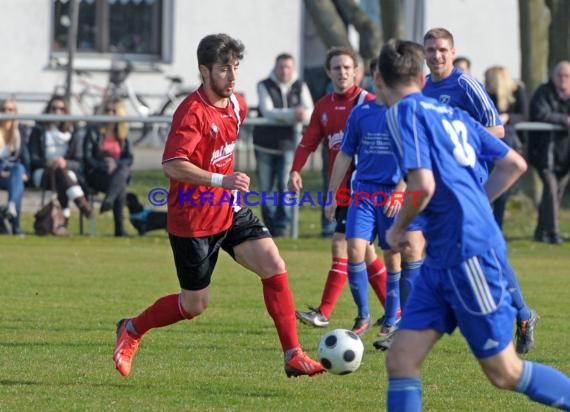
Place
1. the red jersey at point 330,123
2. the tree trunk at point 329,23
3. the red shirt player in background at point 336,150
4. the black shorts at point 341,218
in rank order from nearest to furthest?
the red shirt player in background at point 336,150 < the black shorts at point 341,218 < the red jersey at point 330,123 < the tree trunk at point 329,23

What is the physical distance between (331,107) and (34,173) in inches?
266

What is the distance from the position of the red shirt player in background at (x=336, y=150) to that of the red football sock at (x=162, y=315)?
7.25 feet

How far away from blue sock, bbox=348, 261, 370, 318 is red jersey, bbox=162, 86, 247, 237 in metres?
2.20

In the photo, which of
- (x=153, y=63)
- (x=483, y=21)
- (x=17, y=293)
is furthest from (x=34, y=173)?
(x=483, y=21)

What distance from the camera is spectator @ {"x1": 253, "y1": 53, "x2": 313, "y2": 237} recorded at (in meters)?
16.9

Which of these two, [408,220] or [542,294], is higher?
[408,220]

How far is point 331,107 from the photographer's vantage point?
36.5ft

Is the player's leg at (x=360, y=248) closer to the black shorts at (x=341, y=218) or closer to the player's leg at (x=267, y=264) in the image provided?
the black shorts at (x=341, y=218)

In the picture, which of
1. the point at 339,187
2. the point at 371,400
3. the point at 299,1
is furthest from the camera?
the point at 299,1

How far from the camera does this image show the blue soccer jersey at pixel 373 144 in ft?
31.3

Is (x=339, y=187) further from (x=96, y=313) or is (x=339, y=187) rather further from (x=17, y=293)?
(x=17, y=293)

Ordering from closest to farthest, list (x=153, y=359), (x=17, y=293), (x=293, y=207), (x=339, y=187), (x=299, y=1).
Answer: (x=153, y=359), (x=339, y=187), (x=17, y=293), (x=293, y=207), (x=299, y=1)

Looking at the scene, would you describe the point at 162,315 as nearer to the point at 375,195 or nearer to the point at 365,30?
the point at 375,195

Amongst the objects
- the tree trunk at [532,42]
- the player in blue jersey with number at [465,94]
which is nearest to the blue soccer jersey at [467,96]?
the player in blue jersey with number at [465,94]
